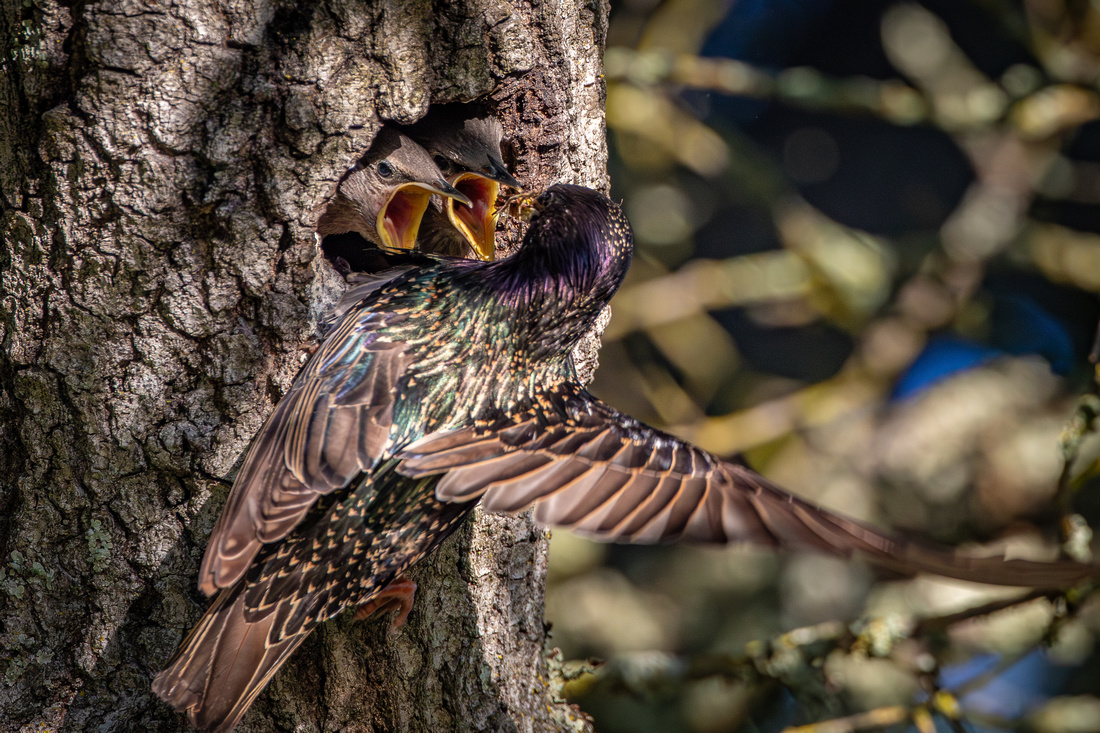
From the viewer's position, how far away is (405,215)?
2375mm

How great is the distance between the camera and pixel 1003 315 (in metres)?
3.64

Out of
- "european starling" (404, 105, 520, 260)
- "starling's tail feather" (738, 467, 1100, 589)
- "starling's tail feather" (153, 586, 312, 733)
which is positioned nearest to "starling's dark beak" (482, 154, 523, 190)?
"european starling" (404, 105, 520, 260)

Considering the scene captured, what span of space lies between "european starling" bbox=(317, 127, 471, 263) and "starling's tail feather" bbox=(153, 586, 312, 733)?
89 cm

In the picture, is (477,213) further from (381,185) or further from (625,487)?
(625,487)

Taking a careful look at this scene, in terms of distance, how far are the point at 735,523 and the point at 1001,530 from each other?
95.5 inches

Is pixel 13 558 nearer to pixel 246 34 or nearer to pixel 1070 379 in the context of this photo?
pixel 246 34

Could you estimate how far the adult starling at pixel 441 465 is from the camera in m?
1.55

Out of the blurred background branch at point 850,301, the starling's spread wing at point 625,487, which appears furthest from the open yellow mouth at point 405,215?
the blurred background branch at point 850,301

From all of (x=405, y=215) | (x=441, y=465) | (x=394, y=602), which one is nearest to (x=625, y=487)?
(x=441, y=465)

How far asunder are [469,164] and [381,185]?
0.23m

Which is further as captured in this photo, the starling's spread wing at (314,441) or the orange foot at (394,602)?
the orange foot at (394,602)

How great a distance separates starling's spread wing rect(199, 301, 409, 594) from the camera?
1.55 m

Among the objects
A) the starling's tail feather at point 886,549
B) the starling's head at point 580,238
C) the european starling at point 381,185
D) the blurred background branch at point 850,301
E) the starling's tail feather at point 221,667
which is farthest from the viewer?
the blurred background branch at point 850,301

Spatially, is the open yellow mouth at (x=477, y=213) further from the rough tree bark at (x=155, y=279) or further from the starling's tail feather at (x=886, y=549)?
the starling's tail feather at (x=886, y=549)
